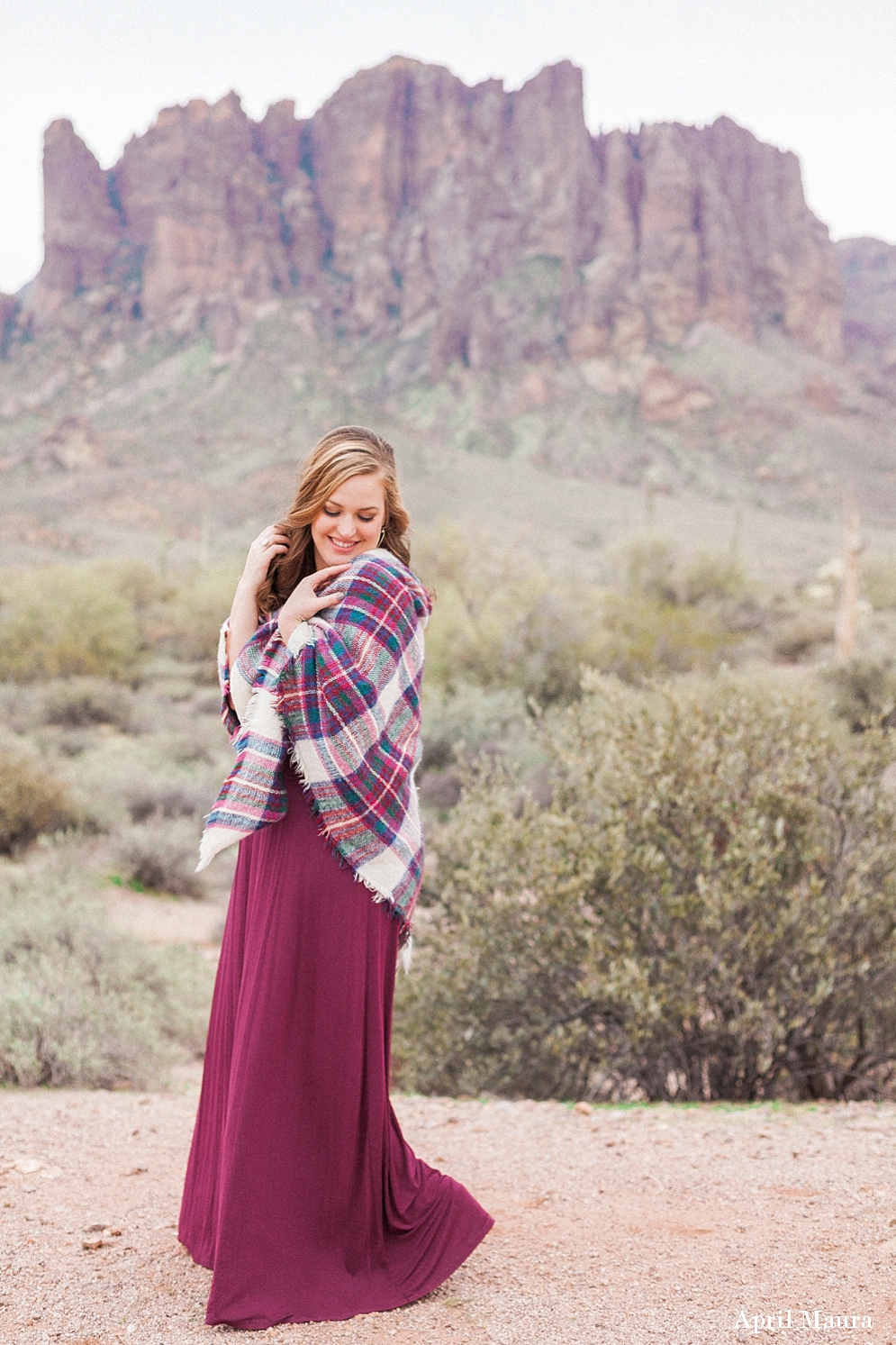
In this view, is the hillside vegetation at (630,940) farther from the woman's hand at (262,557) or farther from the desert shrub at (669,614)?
the desert shrub at (669,614)

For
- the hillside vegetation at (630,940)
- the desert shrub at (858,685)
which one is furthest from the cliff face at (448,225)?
the hillside vegetation at (630,940)

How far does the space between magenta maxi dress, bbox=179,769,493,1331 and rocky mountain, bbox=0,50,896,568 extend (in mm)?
48348

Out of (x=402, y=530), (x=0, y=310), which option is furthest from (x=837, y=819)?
(x=0, y=310)

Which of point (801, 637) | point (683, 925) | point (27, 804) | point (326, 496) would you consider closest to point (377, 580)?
point (326, 496)

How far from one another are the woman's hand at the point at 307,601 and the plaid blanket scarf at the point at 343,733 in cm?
2

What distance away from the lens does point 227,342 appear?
252 ft

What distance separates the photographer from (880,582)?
82.7 feet

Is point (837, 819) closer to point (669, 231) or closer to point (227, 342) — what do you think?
point (227, 342)

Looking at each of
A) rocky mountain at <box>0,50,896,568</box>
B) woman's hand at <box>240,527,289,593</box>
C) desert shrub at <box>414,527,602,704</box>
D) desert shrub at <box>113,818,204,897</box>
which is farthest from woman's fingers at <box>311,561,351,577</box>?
rocky mountain at <box>0,50,896,568</box>

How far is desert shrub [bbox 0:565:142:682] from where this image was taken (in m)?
16.8

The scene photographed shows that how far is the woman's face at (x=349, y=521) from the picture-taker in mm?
2578

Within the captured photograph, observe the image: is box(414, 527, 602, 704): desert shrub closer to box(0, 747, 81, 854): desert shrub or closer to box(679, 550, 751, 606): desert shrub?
box(0, 747, 81, 854): desert shrub

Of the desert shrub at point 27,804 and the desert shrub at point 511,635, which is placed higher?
the desert shrub at point 511,635

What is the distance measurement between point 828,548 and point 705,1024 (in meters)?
45.3
